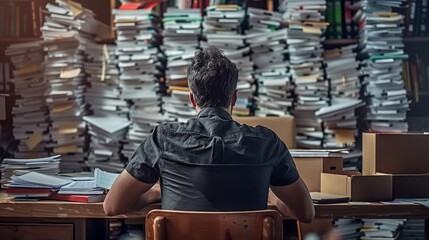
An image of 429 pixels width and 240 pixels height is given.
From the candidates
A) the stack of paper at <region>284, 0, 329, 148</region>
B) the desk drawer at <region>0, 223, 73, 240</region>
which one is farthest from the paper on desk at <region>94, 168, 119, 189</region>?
the stack of paper at <region>284, 0, 329, 148</region>

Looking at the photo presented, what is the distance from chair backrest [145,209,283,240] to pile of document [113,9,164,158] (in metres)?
1.66

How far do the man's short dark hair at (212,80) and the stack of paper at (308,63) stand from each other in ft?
4.47

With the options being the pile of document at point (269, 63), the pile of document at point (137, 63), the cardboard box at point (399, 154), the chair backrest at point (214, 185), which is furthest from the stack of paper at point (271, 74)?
the chair backrest at point (214, 185)

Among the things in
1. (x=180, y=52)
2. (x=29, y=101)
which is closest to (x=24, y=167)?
(x=29, y=101)

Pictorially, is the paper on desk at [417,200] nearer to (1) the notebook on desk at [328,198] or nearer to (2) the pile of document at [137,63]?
(1) the notebook on desk at [328,198]

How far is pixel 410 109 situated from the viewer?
3.20 metres

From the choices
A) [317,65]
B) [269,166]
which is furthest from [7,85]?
[269,166]

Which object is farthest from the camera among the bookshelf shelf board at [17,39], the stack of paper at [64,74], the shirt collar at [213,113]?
the bookshelf shelf board at [17,39]

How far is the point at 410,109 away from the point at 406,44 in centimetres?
38

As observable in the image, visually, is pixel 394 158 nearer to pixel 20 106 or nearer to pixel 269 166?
pixel 269 166

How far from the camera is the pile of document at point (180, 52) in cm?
313

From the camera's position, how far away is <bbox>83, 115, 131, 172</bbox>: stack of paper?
3092 millimetres

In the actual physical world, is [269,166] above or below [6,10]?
below

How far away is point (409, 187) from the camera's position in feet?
7.53
